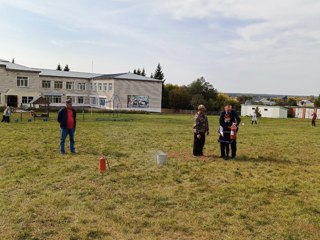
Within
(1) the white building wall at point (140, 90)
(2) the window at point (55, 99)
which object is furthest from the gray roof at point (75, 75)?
(2) the window at point (55, 99)

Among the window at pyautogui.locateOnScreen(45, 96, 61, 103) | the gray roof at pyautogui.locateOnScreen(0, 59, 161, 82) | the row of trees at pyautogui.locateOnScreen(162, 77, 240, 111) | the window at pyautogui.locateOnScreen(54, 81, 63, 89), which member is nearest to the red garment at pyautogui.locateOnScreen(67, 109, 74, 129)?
the gray roof at pyautogui.locateOnScreen(0, 59, 161, 82)

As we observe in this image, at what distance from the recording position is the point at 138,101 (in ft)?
217

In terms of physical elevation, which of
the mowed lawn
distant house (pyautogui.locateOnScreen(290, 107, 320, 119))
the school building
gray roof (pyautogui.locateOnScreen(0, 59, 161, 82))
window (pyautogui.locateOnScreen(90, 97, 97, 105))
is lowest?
the mowed lawn

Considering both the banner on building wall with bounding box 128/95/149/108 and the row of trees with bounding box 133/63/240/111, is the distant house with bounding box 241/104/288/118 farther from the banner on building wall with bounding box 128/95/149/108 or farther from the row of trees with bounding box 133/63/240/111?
the banner on building wall with bounding box 128/95/149/108

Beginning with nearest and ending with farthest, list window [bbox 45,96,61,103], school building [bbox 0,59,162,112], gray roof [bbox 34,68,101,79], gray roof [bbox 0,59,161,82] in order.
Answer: gray roof [bbox 0,59,161,82]
school building [bbox 0,59,162,112]
window [bbox 45,96,61,103]
gray roof [bbox 34,68,101,79]

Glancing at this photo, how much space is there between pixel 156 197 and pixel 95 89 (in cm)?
6451

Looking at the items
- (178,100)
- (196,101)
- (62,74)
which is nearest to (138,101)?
(62,74)

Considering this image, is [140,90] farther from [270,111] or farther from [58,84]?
[270,111]

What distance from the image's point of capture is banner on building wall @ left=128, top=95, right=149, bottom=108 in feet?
214

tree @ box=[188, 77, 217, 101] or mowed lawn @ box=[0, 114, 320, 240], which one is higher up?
tree @ box=[188, 77, 217, 101]

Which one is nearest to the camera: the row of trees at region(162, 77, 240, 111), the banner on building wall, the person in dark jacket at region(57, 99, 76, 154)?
the person in dark jacket at region(57, 99, 76, 154)

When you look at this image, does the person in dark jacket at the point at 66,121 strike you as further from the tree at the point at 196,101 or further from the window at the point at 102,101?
the tree at the point at 196,101

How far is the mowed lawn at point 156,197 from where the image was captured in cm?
527

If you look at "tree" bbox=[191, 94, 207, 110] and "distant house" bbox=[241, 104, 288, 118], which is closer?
"distant house" bbox=[241, 104, 288, 118]
